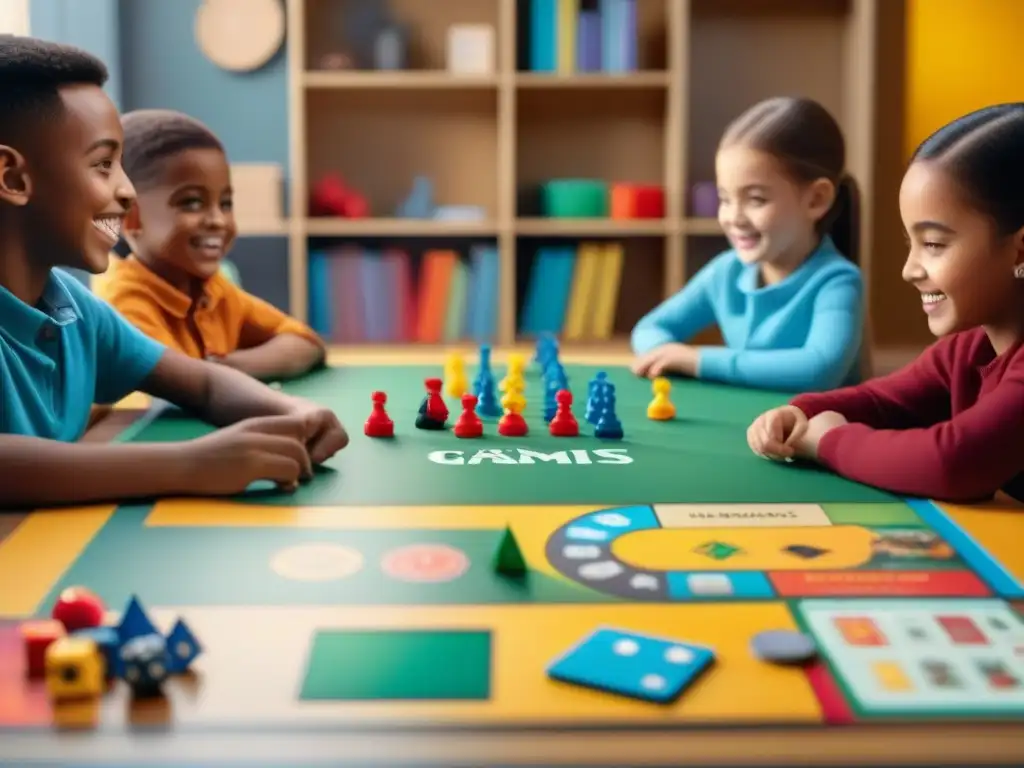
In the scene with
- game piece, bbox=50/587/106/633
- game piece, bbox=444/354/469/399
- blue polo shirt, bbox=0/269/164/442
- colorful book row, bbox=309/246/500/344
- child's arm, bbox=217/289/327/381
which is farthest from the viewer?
colorful book row, bbox=309/246/500/344

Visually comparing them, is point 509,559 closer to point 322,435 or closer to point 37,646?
point 37,646

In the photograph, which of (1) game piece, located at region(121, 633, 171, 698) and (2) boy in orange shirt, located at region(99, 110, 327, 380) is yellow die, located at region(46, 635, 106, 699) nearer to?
(1) game piece, located at region(121, 633, 171, 698)

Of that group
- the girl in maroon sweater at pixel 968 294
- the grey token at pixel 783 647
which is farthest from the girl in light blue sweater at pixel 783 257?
the grey token at pixel 783 647

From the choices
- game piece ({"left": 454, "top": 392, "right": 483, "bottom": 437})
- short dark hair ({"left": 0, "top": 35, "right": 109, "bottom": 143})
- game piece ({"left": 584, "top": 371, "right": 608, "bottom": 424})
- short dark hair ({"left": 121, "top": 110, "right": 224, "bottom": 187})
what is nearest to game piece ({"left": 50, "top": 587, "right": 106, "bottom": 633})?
short dark hair ({"left": 0, "top": 35, "right": 109, "bottom": 143})

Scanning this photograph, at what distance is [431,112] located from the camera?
3.64 meters

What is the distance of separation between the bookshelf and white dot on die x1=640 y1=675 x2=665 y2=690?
2694 millimetres

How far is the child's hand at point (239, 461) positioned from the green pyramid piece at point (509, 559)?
1.06 ft

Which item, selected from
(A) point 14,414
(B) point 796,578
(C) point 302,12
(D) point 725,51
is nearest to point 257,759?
(B) point 796,578

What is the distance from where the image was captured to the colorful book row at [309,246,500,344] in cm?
344

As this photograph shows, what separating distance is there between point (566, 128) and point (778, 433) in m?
2.43

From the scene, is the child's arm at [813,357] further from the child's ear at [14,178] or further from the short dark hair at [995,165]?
the child's ear at [14,178]

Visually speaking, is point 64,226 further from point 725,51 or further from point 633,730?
point 725,51

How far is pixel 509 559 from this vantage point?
96 cm

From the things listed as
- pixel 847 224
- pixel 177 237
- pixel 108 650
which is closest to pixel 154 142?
pixel 177 237
